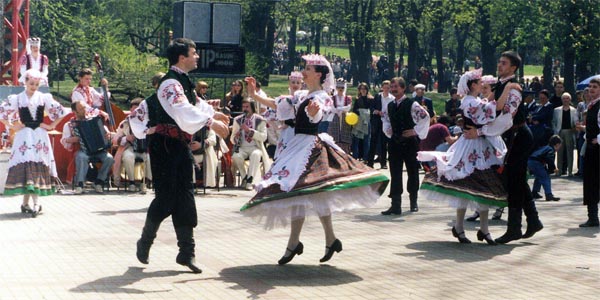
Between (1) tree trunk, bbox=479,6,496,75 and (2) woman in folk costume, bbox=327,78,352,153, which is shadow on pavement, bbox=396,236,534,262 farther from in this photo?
(1) tree trunk, bbox=479,6,496,75

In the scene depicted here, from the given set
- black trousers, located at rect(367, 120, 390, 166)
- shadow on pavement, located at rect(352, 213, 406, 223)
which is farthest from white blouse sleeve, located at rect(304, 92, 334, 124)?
black trousers, located at rect(367, 120, 390, 166)

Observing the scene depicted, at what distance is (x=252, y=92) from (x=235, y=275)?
1.66 metres

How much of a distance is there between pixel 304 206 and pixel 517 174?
10.6ft

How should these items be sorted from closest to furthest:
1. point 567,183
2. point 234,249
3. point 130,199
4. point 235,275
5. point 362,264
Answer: point 235,275 → point 362,264 → point 234,249 → point 130,199 → point 567,183

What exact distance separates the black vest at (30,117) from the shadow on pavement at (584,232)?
6.69 metres

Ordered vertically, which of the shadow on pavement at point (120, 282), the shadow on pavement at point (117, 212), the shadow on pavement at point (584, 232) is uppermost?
the shadow on pavement at point (117, 212)

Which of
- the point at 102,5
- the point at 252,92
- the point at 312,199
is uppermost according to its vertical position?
the point at 102,5

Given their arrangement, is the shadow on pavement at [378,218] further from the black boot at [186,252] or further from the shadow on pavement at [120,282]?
the shadow on pavement at [120,282]

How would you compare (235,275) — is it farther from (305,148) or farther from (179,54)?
(179,54)

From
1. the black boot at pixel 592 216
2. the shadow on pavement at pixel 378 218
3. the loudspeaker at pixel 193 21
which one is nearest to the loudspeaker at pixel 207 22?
the loudspeaker at pixel 193 21

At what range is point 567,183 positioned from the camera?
20.3 m

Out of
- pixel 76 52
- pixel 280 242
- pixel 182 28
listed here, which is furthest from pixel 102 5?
pixel 280 242

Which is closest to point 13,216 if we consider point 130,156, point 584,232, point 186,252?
point 130,156

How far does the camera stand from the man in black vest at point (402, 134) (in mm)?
14555
